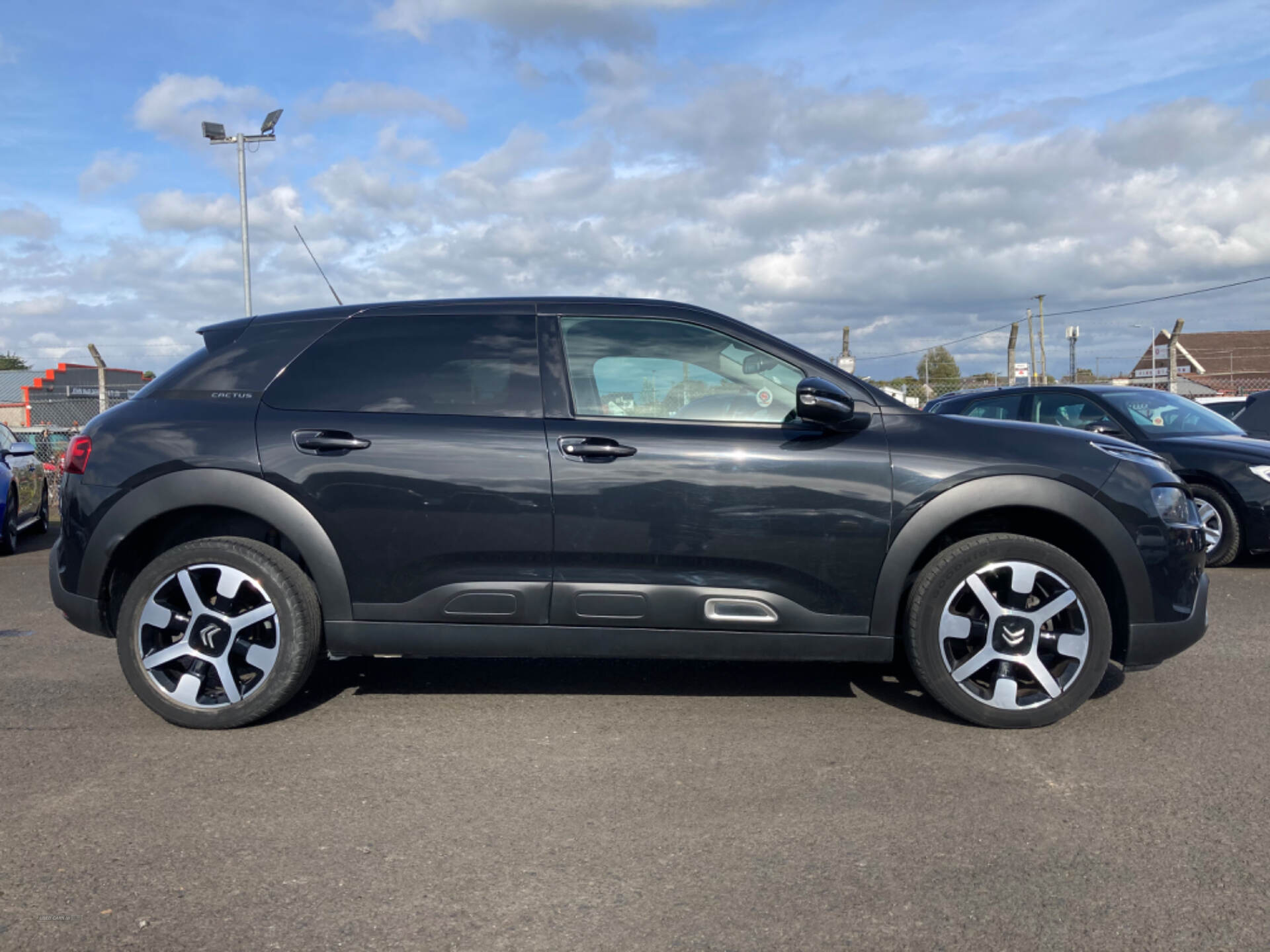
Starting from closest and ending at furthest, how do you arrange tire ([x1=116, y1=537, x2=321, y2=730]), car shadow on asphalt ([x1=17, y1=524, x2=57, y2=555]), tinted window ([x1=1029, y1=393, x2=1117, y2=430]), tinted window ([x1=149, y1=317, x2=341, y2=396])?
tire ([x1=116, y1=537, x2=321, y2=730]), tinted window ([x1=149, y1=317, x2=341, y2=396]), tinted window ([x1=1029, y1=393, x2=1117, y2=430]), car shadow on asphalt ([x1=17, y1=524, x2=57, y2=555])

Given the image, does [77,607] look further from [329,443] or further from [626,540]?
[626,540]

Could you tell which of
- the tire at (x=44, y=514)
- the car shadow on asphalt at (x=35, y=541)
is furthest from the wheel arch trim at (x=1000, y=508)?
the tire at (x=44, y=514)

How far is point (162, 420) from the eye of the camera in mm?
4129

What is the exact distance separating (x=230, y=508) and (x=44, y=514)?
8.68 metres

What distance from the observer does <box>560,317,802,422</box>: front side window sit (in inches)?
162

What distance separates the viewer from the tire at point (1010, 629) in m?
3.92

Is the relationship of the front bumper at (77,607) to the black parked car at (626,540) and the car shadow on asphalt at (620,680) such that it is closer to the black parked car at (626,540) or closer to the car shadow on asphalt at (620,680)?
the black parked car at (626,540)

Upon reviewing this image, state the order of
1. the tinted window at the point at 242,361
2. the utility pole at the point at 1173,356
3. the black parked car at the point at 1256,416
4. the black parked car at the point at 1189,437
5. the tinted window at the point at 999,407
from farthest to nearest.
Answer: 1. the utility pole at the point at 1173,356
2. the black parked car at the point at 1256,416
3. the tinted window at the point at 999,407
4. the black parked car at the point at 1189,437
5. the tinted window at the point at 242,361

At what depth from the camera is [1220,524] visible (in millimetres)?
8078

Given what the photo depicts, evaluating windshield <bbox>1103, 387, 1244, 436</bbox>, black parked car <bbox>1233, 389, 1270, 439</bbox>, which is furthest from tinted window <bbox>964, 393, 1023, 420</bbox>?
black parked car <bbox>1233, 389, 1270, 439</bbox>

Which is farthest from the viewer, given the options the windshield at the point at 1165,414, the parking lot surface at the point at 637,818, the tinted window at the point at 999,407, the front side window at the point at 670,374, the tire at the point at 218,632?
the tinted window at the point at 999,407

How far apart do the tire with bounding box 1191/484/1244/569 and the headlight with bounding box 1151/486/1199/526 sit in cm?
443

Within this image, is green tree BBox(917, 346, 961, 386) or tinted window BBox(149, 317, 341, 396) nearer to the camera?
tinted window BBox(149, 317, 341, 396)

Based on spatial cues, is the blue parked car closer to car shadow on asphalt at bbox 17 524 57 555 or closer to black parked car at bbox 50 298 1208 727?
car shadow on asphalt at bbox 17 524 57 555
